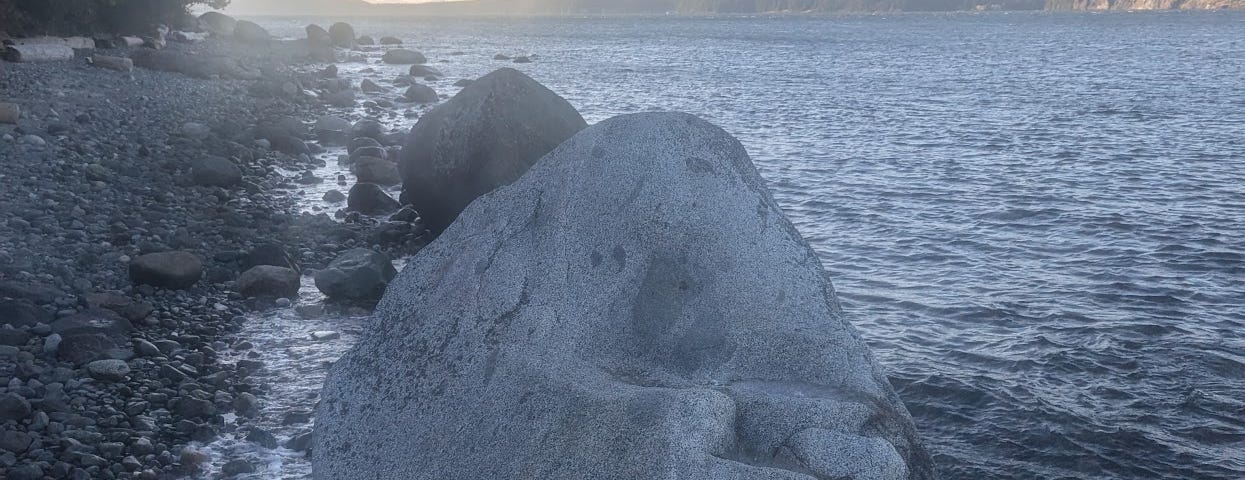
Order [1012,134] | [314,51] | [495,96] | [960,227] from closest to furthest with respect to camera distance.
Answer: [495,96] → [960,227] → [1012,134] → [314,51]

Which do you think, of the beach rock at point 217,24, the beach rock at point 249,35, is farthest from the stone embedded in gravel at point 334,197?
the beach rock at point 217,24

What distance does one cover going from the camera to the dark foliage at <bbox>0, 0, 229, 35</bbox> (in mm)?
30406

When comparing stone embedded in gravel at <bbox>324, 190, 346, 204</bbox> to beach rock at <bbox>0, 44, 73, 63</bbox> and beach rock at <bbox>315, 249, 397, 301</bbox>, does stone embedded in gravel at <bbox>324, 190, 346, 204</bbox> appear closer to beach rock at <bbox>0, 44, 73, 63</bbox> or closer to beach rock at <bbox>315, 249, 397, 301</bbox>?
beach rock at <bbox>315, 249, 397, 301</bbox>

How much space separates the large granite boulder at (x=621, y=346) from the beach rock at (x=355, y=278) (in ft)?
15.8

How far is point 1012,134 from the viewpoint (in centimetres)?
2844

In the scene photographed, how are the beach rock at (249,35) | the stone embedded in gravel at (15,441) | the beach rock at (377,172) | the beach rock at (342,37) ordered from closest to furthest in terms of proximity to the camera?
the stone embedded in gravel at (15,441), the beach rock at (377,172), the beach rock at (249,35), the beach rock at (342,37)

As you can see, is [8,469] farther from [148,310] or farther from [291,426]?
[148,310]

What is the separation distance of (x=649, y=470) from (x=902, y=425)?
1761 mm

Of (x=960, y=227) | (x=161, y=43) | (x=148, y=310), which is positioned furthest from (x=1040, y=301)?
(x=161, y=43)

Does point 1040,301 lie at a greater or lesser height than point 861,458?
lesser

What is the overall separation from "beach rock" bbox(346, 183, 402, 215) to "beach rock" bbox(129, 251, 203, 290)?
4.86 m

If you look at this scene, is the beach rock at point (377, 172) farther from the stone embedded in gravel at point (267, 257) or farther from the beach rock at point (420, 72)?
the beach rock at point (420, 72)

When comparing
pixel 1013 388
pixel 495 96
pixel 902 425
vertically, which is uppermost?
pixel 495 96

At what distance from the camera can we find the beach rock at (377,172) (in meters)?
19.0
